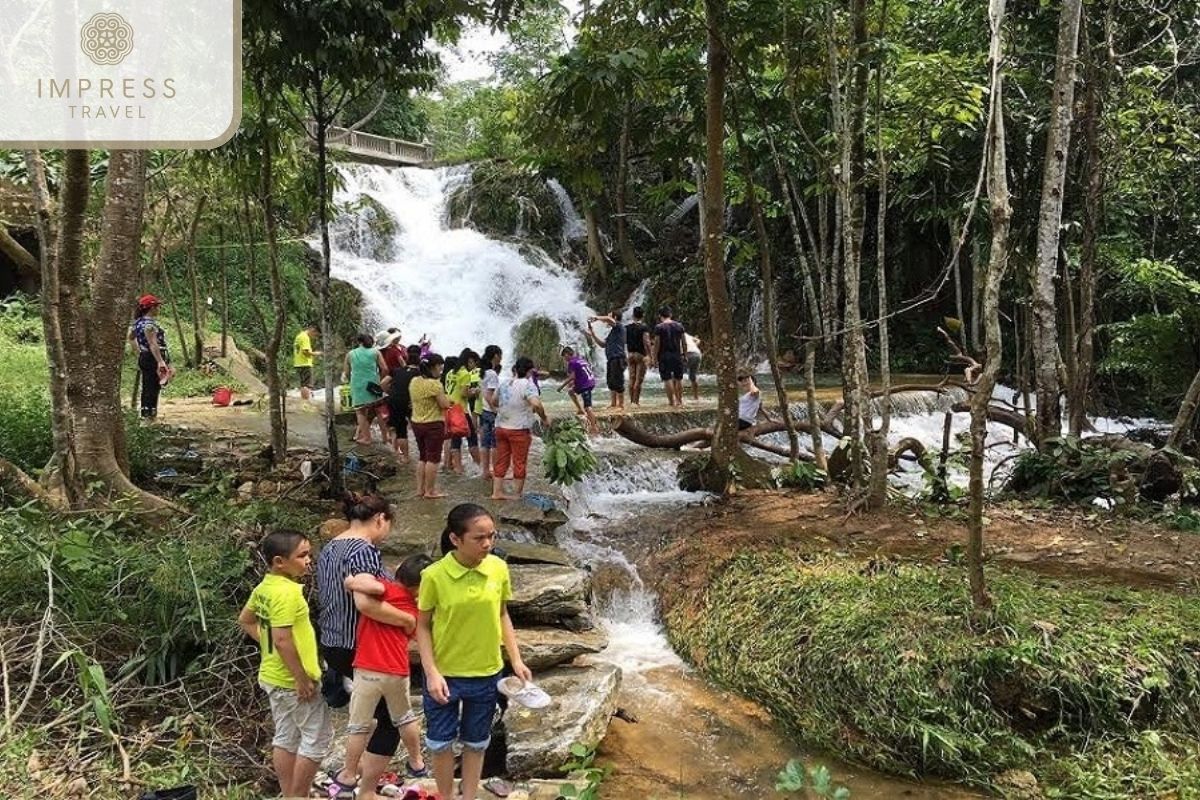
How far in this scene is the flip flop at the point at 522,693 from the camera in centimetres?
309

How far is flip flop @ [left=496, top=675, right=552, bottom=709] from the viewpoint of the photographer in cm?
309

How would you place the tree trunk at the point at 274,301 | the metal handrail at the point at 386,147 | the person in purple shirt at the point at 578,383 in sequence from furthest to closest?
1. the metal handrail at the point at 386,147
2. the person in purple shirt at the point at 578,383
3. the tree trunk at the point at 274,301

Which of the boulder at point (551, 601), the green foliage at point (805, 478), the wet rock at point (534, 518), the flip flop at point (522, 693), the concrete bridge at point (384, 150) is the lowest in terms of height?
the boulder at point (551, 601)

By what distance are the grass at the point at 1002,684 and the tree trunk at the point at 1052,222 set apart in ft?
10.1

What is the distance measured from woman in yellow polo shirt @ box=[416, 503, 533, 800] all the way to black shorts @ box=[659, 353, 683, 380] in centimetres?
867

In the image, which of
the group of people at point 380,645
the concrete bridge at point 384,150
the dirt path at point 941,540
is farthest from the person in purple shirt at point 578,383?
the concrete bridge at point 384,150

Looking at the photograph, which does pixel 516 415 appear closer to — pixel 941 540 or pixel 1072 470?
pixel 941 540

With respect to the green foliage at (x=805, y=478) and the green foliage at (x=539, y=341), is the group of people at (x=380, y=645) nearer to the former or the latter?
the green foliage at (x=805, y=478)

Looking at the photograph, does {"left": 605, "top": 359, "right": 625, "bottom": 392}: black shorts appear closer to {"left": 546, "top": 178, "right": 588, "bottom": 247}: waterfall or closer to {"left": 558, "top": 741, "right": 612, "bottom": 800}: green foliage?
{"left": 558, "top": 741, "right": 612, "bottom": 800}: green foliage

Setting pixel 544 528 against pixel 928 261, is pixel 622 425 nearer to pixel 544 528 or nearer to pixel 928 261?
pixel 544 528

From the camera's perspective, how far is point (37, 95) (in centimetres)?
175

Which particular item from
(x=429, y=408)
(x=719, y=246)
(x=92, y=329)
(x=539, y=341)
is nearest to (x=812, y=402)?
(x=719, y=246)

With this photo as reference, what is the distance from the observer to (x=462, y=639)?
124 inches

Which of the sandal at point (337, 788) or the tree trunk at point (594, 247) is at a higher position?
the tree trunk at point (594, 247)
